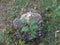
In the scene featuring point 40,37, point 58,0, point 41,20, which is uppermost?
point 58,0

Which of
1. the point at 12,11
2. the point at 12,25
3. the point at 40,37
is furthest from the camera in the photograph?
the point at 12,11

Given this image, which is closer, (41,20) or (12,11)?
(41,20)

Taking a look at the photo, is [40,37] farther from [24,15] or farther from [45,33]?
[24,15]

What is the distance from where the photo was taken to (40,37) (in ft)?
12.7

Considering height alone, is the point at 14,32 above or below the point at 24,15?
below

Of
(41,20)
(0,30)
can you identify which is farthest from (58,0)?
(0,30)

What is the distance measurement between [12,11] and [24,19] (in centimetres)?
82

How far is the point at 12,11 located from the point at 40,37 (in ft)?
3.43

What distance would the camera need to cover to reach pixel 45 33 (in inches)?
155

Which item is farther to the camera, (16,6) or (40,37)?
(16,6)

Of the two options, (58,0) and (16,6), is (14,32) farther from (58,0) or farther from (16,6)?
(58,0)

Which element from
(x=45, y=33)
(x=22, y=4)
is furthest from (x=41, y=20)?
(x=22, y=4)

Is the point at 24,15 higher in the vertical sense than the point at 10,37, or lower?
higher

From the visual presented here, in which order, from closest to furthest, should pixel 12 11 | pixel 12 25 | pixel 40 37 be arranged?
1. pixel 40 37
2. pixel 12 25
3. pixel 12 11
